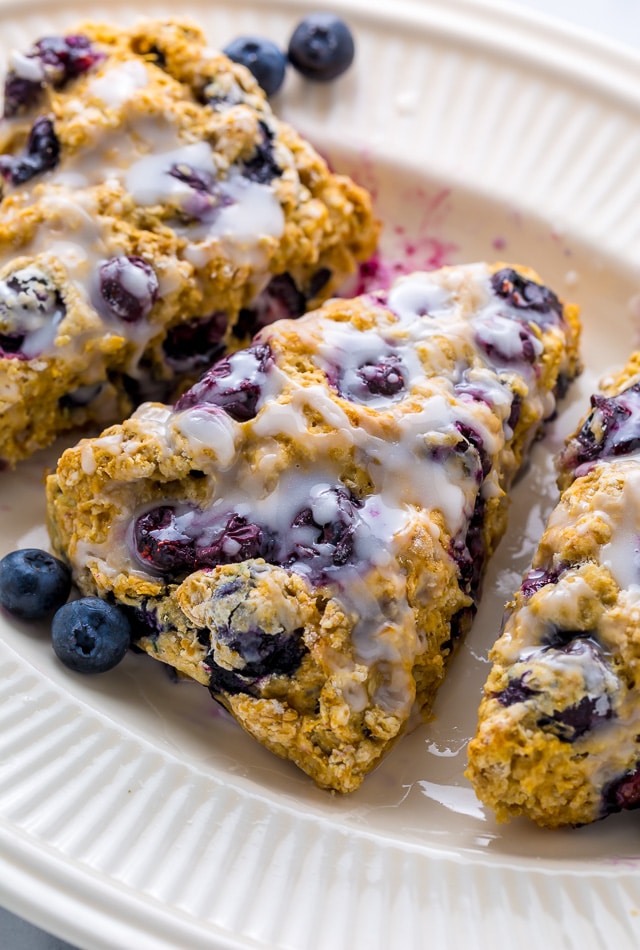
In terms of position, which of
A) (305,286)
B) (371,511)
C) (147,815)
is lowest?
(147,815)

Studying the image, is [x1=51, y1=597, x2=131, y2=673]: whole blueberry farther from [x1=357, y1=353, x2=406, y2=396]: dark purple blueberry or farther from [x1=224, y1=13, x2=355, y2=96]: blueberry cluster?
[x1=224, y1=13, x2=355, y2=96]: blueberry cluster

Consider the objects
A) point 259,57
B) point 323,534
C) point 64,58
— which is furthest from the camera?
point 259,57

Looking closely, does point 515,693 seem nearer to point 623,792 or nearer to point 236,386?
point 623,792

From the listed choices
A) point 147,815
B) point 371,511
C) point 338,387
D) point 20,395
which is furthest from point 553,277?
point 147,815

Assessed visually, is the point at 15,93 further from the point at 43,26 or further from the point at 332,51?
the point at 332,51

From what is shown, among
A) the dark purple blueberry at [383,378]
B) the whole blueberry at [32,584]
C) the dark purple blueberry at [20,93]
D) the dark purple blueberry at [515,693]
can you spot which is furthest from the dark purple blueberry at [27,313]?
the dark purple blueberry at [515,693]

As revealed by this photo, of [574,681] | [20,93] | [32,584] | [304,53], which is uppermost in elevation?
[574,681]

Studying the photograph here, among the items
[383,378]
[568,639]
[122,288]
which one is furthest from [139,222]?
[568,639]
